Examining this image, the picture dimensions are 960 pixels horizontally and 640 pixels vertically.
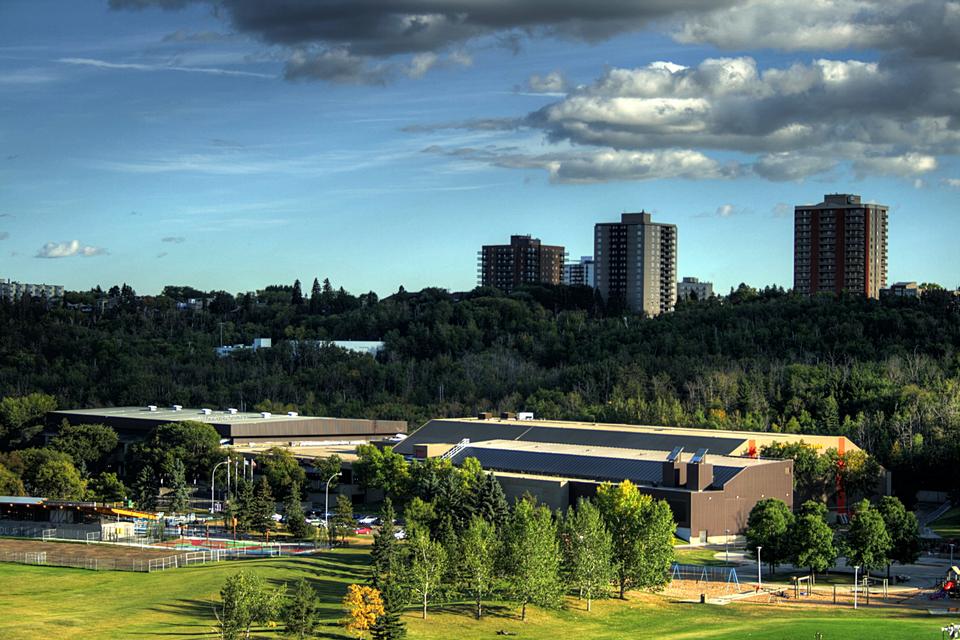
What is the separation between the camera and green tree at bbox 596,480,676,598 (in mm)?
62719

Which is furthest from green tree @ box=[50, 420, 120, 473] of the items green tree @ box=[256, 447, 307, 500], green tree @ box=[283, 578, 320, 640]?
green tree @ box=[283, 578, 320, 640]

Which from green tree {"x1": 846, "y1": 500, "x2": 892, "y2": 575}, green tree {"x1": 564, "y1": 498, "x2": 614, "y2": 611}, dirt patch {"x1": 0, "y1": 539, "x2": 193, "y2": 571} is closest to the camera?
green tree {"x1": 564, "y1": 498, "x2": 614, "y2": 611}

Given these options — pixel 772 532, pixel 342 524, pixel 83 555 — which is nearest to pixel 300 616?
pixel 83 555

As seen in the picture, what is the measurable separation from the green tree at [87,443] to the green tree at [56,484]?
38.4 feet

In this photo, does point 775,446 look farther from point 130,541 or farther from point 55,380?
point 55,380

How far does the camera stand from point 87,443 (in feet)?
347

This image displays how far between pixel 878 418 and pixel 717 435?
61.0 ft

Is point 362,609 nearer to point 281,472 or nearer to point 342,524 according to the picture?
point 342,524

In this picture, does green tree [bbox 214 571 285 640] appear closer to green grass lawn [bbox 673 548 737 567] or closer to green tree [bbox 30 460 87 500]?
green grass lawn [bbox 673 548 737 567]

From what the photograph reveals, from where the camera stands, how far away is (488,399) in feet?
453

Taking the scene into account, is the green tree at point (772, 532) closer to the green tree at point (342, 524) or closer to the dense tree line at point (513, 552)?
the dense tree line at point (513, 552)

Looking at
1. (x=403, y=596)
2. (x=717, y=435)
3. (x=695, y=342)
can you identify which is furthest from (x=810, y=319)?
(x=403, y=596)

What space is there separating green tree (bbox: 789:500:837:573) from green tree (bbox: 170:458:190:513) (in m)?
41.5

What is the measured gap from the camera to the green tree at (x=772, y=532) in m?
66.4
